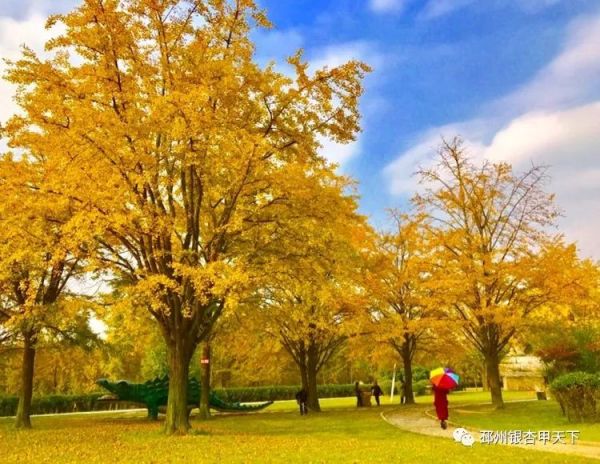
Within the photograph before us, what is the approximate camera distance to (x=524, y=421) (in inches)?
709

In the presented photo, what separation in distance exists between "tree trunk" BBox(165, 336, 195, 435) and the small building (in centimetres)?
3709

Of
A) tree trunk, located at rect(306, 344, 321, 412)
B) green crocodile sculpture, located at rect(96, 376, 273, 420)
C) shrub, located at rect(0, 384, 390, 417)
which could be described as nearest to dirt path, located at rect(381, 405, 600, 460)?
tree trunk, located at rect(306, 344, 321, 412)

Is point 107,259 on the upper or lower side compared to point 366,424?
upper

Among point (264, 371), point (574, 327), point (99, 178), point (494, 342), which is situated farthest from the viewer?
point (264, 371)

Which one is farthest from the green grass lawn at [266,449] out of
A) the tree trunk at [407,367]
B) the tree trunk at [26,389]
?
the tree trunk at [407,367]

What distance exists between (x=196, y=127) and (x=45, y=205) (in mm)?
4564

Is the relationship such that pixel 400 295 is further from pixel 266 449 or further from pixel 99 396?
pixel 99 396

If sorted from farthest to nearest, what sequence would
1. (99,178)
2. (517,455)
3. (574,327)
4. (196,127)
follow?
(574,327), (99,178), (196,127), (517,455)

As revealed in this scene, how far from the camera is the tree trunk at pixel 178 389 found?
53.0 ft

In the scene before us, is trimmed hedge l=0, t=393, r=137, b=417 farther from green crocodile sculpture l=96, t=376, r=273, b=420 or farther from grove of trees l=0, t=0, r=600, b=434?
grove of trees l=0, t=0, r=600, b=434

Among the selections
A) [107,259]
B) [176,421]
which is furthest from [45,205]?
[176,421]

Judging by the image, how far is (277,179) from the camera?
52.2ft

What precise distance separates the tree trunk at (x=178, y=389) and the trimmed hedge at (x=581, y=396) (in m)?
11.8

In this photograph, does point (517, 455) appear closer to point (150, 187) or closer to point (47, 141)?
point (150, 187)
